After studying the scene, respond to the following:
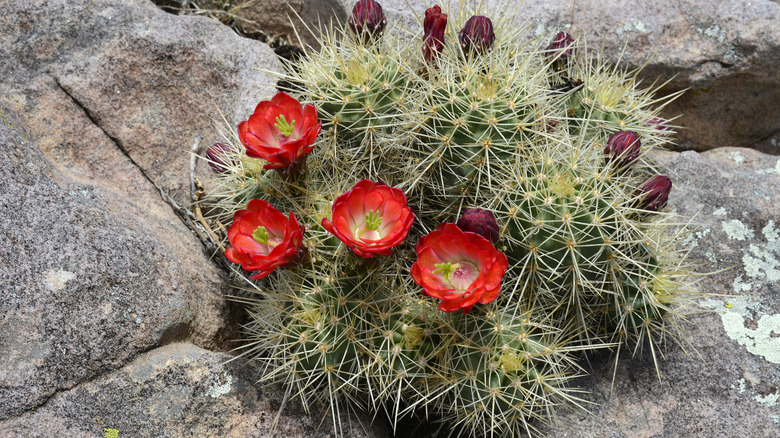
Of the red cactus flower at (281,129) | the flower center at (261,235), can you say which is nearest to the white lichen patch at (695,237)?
the red cactus flower at (281,129)

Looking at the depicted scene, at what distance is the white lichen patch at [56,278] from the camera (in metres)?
2.11

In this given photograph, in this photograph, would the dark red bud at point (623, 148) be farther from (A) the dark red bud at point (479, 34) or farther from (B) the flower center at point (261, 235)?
(B) the flower center at point (261, 235)

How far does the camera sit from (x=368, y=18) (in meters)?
2.72

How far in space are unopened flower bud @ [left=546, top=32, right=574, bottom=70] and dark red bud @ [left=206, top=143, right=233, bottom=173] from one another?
Result: 62.2 inches

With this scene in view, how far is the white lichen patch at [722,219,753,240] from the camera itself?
2975mm

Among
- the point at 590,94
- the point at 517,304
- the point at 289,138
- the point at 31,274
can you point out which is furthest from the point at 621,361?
the point at 31,274

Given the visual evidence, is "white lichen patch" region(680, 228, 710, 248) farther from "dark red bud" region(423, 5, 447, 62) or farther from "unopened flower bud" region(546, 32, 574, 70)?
"dark red bud" region(423, 5, 447, 62)

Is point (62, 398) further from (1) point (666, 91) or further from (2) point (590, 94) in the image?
(1) point (666, 91)

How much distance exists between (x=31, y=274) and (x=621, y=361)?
2.36 m

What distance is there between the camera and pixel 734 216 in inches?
120

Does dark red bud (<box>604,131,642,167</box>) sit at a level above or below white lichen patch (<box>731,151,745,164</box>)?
above

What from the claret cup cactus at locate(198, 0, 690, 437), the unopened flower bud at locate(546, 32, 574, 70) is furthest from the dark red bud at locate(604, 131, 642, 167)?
the unopened flower bud at locate(546, 32, 574, 70)

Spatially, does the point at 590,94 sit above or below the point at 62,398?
above

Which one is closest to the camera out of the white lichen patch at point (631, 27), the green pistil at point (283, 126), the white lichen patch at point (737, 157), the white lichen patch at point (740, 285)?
the green pistil at point (283, 126)
